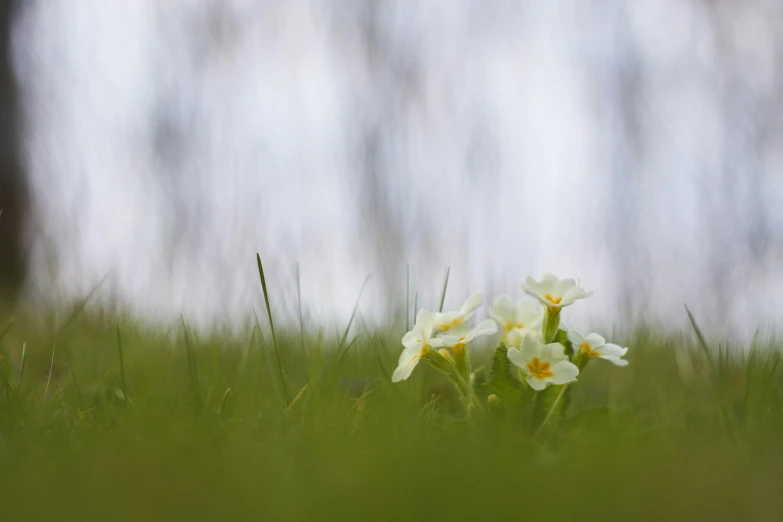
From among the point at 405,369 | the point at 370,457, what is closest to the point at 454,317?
the point at 405,369

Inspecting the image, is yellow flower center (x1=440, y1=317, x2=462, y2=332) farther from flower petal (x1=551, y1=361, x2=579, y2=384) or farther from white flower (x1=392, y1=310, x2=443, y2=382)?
flower petal (x1=551, y1=361, x2=579, y2=384)

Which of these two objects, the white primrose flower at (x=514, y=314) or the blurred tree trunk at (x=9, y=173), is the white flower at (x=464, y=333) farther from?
the blurred tree trunk at (x=9, y=173)

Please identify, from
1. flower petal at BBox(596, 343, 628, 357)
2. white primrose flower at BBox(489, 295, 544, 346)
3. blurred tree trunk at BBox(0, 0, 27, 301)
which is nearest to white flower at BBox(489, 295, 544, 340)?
white primrose flower at BBox(489, 295, 544, 346)

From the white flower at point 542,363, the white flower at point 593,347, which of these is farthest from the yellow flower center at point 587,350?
the white flower at point 542,363

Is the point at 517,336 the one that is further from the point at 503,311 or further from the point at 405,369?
the point at 405,369

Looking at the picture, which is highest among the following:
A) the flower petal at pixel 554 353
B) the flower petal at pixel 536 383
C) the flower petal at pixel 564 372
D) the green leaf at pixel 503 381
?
the flower petal at pixel 554 353

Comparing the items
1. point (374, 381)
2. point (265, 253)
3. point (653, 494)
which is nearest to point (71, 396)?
point (374, 381)
